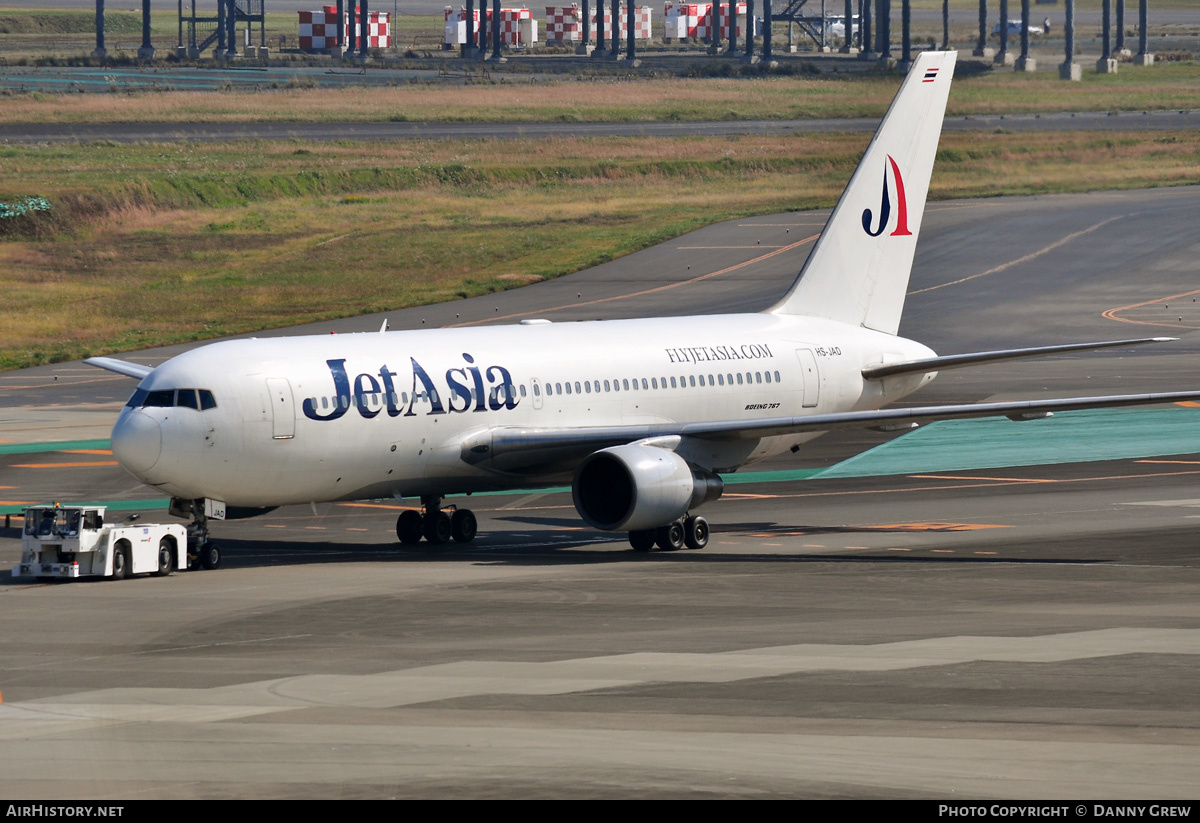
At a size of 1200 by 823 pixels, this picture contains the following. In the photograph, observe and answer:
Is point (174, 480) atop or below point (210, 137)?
below

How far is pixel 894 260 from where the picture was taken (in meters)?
46.4

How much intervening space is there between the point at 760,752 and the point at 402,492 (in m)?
19.8

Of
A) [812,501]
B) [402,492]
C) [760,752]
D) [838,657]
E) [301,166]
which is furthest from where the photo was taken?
[301,166]

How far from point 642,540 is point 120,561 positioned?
35.9 feet

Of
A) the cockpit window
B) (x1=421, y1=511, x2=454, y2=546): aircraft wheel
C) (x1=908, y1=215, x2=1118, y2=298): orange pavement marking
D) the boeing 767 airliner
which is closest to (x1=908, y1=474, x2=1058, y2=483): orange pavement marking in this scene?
the boeing 767 airliner

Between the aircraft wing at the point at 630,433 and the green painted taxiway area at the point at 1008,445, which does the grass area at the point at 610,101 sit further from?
the aircraft wing at the point at 630,433

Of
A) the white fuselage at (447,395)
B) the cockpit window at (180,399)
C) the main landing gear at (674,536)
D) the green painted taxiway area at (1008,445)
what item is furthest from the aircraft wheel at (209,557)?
the green painted taxiway area at (1008,445)

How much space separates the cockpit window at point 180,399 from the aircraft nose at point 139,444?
18.0 inches

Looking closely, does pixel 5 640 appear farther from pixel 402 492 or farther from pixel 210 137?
pixel 210 137

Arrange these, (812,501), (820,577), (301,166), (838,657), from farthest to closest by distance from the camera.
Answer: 1. (301,166)
2. (812,501)
3. (820,577)
4. (838,657)

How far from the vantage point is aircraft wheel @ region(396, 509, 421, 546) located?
3950 cm

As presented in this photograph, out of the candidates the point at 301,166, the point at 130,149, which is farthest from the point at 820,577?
the point at 130,149

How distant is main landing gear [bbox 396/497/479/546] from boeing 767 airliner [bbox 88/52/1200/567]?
0.15 feet

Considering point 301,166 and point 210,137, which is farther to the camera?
point 210,137
